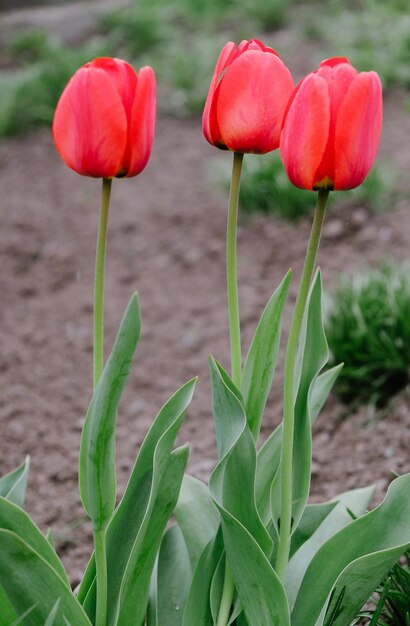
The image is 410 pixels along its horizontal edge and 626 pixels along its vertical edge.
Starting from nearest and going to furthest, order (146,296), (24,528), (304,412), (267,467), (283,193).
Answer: (24,528), (304,412), (267,467), (146,296), (283,193)

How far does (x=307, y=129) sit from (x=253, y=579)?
61 centimetres

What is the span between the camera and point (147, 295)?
11.8 feet

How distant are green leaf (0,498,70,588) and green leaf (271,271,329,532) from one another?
32 cm

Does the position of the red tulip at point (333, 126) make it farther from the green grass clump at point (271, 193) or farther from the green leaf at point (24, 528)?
the green grass clump at point (271, 193)

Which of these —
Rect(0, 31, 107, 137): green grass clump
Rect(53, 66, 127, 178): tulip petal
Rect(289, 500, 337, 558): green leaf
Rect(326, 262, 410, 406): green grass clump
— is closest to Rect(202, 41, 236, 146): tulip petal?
Rect(53, 66, 127, 178): tulip petal

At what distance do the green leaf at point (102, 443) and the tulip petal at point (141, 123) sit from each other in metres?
0.20

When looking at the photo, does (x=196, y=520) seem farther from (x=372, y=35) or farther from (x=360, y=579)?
(x=372, y=35)

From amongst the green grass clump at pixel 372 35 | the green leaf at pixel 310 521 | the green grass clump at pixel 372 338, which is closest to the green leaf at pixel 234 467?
the green leaf at pixel 310 521

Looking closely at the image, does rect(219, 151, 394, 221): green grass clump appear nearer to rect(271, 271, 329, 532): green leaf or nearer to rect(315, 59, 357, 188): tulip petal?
rect(271, 271, 329, 532): green leaf

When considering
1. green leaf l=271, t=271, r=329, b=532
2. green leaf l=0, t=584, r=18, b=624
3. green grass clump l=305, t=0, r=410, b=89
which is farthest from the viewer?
green grass clump l=305, t=0, r=410, b=89

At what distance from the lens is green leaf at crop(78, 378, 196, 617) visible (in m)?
1.29

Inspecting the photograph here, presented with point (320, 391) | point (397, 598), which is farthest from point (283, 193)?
point (397, 598)

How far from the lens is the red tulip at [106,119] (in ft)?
3.83

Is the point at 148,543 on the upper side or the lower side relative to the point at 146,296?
upper
